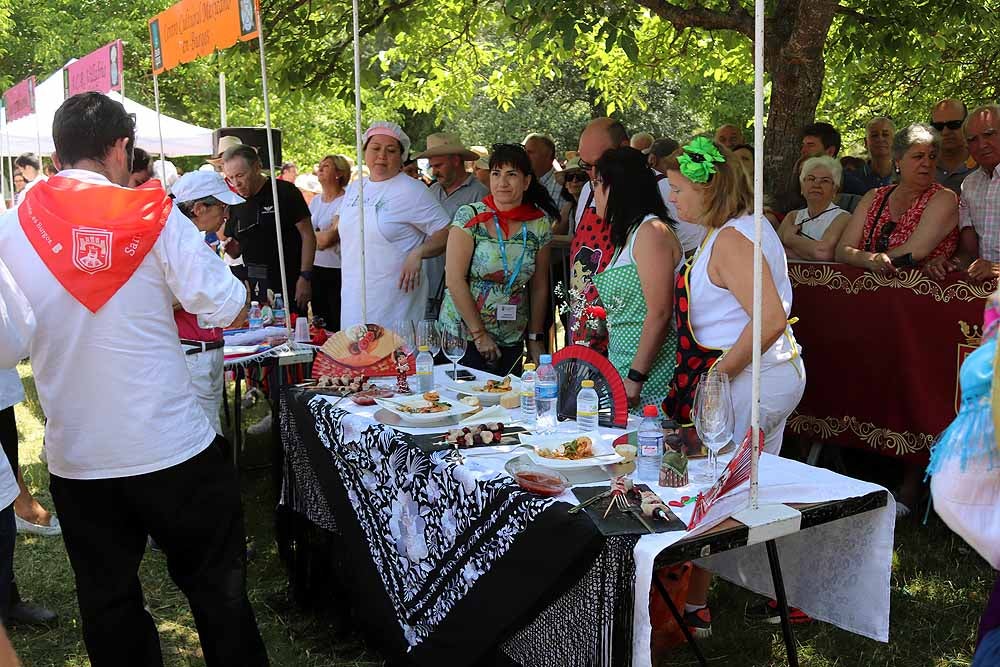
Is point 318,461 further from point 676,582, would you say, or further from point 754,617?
point 754,617

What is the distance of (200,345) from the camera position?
13.2ft

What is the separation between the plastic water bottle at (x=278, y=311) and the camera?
5.29m

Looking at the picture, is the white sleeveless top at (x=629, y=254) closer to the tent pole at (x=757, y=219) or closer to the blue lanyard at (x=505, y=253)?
the blue lanyard at (x=505, y=253)

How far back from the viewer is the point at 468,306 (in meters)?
4.42

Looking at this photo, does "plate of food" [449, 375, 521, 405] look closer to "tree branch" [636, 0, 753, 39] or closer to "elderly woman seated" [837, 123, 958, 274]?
"elderly woman seated" [837, 123, 958, 274]

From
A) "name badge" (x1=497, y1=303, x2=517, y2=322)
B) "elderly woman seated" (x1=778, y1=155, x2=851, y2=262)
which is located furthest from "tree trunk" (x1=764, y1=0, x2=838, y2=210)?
"name badge" (x1=497, y1=303, x2=517, y2=322)

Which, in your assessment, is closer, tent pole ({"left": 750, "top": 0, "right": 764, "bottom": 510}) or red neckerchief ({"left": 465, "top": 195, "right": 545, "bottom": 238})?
tent pole ({"left": 750, "top": 0, "right": 764, "bottom": 510})

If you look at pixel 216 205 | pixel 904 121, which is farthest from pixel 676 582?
pixel 904 121

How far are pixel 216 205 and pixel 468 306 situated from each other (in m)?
1.24

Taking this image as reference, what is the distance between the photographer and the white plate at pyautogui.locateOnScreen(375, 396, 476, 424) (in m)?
3.05

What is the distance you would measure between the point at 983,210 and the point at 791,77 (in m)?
1.36

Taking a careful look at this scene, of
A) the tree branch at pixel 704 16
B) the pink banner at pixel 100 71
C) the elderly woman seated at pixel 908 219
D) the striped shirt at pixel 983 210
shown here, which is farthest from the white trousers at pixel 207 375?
the pink banner at pixel 100 71

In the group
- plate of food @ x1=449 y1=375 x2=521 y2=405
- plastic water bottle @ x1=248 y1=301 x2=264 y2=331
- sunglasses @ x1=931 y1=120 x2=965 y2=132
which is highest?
sunglasses @ x1=931 y1=120 x2=965 y2=132

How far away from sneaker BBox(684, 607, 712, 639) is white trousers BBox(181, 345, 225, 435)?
2171 millimetres
